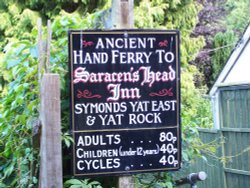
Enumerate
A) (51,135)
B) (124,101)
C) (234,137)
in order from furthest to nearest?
(234,137)
(124,101)
(51,135)

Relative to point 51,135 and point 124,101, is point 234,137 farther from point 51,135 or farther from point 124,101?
point 51,135

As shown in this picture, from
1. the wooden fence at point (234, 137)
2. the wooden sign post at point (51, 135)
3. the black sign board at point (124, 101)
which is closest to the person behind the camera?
the wooden sign post at point (51, 135)

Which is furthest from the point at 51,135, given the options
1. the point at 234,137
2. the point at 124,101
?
the point at 234,137

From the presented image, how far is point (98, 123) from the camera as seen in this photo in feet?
12.3

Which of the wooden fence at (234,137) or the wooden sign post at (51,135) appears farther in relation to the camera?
the wooden fence at (234,137)

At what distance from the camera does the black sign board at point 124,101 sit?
3725 millimetres

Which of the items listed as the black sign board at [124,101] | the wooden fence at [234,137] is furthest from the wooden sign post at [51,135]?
the wooden fence at [234,137]

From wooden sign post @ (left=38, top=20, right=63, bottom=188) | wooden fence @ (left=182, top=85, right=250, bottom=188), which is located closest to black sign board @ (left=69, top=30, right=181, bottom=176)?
wooden sign post @ (left=38, top=20, right=63, bottom=188)

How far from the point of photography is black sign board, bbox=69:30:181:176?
3.73 m

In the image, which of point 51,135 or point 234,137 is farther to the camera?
point 234,137

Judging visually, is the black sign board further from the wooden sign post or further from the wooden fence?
the wooden fence

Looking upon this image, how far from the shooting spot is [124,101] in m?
3.82

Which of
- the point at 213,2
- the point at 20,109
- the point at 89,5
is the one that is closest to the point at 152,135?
the point at 20,109

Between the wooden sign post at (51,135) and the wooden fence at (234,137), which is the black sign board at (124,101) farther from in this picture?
the wooden fence at (234,137)
